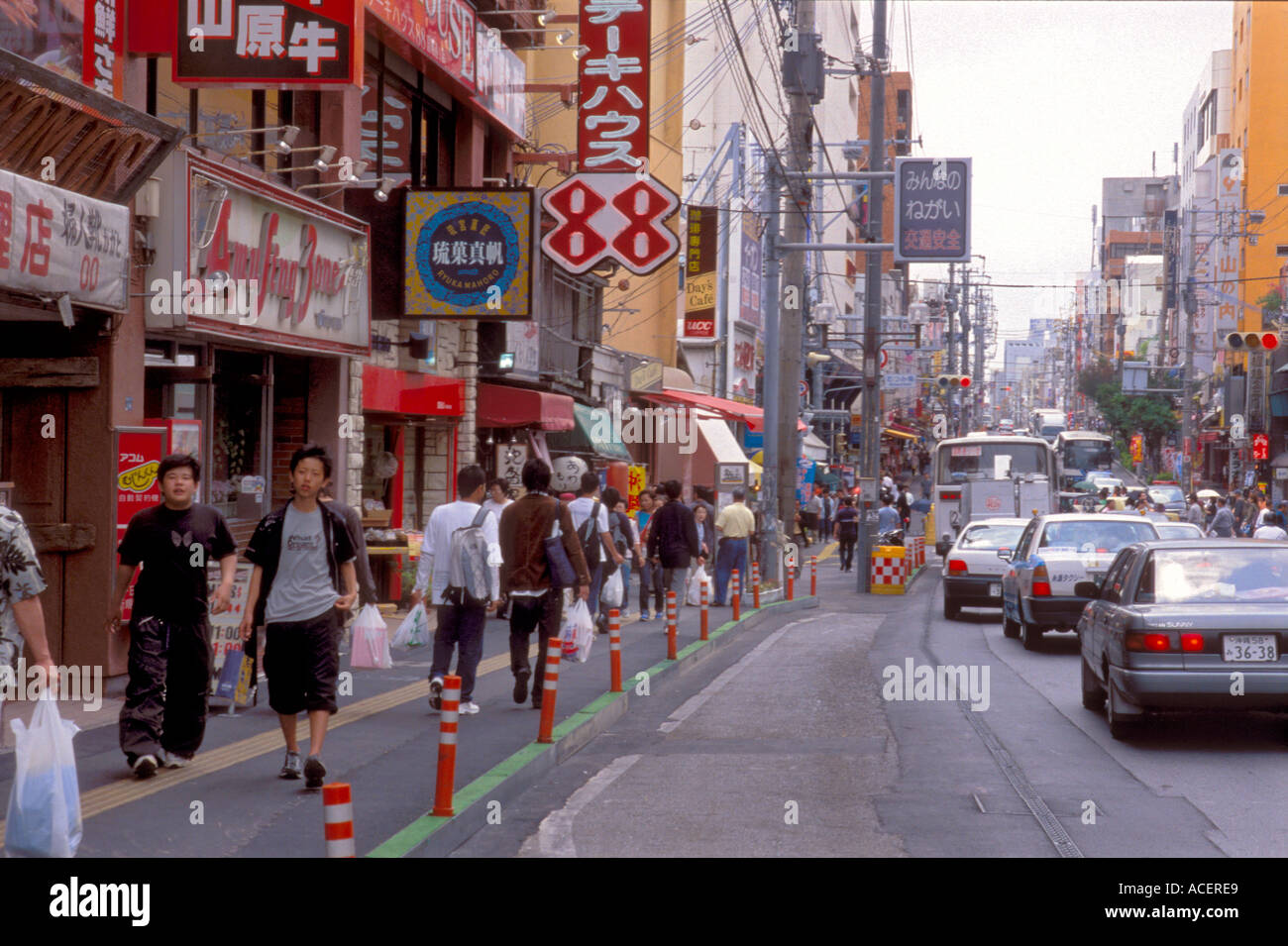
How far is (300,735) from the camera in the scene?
10711 mm

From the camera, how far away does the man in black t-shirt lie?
874cm

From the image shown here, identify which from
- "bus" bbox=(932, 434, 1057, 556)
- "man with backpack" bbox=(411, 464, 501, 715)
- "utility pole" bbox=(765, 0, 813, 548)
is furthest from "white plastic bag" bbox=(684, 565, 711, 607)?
"bus" bbox=(932, 434, 1057, 556)

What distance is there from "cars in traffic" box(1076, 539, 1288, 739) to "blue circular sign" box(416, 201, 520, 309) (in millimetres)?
8803

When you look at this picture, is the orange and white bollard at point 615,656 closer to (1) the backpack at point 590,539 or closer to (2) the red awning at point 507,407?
(1) the backpack at point 590,539

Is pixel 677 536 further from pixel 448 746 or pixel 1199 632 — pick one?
pixel 448 746

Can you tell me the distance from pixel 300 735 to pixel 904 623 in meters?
13.3

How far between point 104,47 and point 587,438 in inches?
646

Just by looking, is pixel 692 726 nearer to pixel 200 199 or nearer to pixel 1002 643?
pixel 200 199

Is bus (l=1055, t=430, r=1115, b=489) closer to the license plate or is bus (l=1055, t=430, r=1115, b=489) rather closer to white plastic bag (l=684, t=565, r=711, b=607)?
white plastic bag (l=684, t=565, r=711, b=607)

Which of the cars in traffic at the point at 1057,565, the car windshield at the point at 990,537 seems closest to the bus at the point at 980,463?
the car windshield at the point at 990,537

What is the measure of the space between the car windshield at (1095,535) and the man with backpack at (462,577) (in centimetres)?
904

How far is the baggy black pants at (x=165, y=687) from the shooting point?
8781 mm

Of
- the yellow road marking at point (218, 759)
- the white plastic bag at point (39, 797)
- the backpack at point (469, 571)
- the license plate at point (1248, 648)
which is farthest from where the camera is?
the backpack at point (469, 571)

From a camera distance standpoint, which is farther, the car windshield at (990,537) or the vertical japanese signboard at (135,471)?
the car windshield at (990,537)
